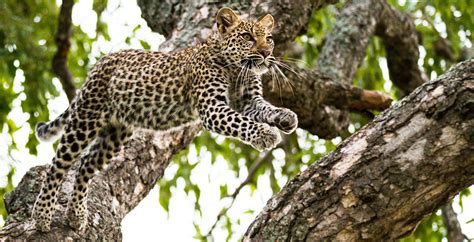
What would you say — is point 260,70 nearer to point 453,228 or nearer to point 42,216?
point 42,216

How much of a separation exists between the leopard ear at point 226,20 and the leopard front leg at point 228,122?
56 cm

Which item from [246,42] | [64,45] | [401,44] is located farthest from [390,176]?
[401,44]

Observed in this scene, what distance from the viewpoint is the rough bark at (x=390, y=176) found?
14.0ft

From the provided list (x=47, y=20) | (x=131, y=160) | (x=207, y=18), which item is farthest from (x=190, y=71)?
(x=47, y=20)

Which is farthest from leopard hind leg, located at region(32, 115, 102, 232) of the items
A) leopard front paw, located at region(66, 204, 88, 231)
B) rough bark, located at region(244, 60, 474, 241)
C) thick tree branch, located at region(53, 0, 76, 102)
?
thick tree branch, located at region(53, 0, 76, 102)

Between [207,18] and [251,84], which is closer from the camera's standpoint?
[251,84]

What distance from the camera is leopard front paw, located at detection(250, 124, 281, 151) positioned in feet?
17.9

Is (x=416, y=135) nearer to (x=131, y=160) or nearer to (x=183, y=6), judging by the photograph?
(x=131, y=160)

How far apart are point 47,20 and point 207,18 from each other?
11.2 ft

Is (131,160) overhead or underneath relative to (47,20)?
underneath

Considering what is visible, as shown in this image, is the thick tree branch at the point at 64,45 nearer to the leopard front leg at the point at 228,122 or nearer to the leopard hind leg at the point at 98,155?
the leopard hind leg at the point at 98,155

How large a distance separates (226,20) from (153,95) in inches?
33.2

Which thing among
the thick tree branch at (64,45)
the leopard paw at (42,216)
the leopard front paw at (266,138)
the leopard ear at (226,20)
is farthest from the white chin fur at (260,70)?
the thick tree branch at (64,45)

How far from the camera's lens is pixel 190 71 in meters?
6.69
